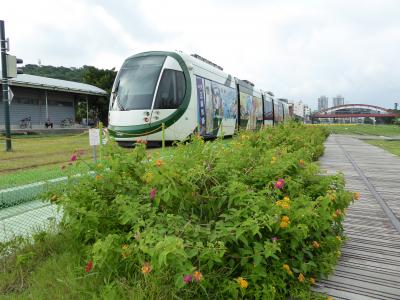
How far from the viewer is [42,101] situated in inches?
1184

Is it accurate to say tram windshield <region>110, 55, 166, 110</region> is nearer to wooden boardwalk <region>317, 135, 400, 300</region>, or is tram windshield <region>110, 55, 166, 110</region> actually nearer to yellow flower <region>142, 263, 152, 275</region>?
wooden boardwalk <region>317, 135, 400, 300</region>

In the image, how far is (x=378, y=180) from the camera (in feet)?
22.7

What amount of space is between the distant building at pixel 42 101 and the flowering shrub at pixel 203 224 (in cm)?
2509

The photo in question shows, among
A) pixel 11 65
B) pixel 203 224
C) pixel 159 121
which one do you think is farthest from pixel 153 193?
pixel 11 65

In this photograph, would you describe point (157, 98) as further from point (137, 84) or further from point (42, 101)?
point (42, 101)

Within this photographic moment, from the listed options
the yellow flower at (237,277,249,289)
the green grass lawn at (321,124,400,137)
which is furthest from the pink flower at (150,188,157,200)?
the green grass lawn at (321,124,400,137)

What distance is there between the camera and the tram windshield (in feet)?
37.2

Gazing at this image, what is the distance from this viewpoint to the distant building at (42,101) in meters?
26.7

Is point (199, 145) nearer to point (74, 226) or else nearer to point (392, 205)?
point (74, 226)

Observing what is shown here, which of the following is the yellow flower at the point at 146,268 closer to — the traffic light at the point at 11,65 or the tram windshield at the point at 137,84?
the tram windshield at the point at 137,84

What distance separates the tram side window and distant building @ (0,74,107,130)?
687 inches

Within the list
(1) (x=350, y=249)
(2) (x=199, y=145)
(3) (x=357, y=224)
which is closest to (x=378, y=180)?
(3) (x=357, y=224)

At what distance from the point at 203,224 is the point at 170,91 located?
973 cm

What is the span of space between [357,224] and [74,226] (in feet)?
10.5
